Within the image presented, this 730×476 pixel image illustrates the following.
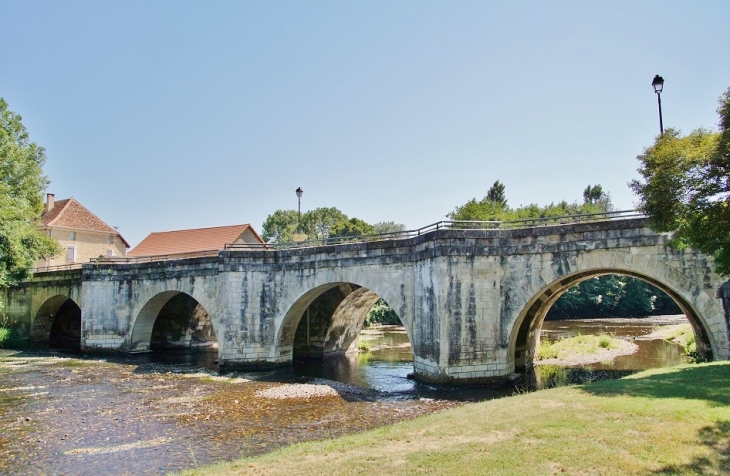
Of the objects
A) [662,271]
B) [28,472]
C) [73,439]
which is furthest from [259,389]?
[662,271]

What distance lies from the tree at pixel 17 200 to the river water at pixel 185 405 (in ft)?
18.7

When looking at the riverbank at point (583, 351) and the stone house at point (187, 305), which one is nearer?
the riverbank at point (583, 351)

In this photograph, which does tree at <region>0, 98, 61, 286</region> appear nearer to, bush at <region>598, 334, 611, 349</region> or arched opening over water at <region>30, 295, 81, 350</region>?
arched opening over water at <region>30, 295, 81, 350</region>

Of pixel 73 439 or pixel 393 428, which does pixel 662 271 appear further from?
pixel 73 439

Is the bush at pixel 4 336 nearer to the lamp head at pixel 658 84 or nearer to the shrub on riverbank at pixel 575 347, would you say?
the shrub on riverbank at pixel 575 347

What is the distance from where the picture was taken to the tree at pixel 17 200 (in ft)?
91.0

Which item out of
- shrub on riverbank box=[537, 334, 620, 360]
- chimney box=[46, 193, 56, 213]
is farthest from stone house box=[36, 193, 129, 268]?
shrub on riverbank box=[537, 334, 620, 360]

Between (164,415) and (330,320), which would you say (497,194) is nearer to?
(330,320)

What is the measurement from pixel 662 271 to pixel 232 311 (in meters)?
18.0

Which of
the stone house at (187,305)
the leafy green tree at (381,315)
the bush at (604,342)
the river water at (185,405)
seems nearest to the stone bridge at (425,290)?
the river water at (185,405)

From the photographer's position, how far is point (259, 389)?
20734 millimetres

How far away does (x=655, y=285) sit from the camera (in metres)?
19.5

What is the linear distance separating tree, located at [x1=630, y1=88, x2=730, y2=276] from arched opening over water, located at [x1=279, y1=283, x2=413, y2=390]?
13.1 meters

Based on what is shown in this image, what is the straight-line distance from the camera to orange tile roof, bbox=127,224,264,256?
4016cm
